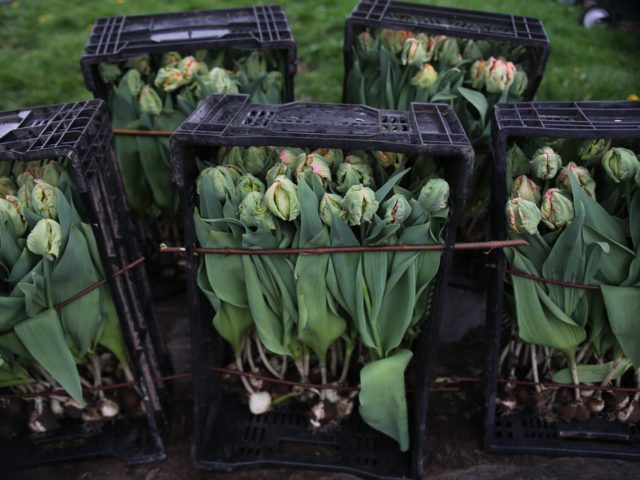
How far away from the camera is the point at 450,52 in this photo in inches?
92.4

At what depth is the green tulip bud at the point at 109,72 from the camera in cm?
225

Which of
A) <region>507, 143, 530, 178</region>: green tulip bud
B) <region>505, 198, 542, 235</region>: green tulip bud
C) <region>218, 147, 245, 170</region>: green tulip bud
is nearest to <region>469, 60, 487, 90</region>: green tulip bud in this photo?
<region>507, 143, 530, 178</region>: green tulip bud

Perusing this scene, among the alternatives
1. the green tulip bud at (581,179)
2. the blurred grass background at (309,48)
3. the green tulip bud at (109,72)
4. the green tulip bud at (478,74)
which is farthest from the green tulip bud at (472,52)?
the blurred grass background at (309,48)

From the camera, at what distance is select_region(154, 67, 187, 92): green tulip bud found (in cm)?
219

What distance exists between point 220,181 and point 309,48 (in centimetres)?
321

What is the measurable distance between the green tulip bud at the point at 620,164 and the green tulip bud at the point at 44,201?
150 centimetres

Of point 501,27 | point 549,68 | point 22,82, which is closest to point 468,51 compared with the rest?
point 501,27

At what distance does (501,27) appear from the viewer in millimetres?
2344

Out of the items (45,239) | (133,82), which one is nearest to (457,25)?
(133,82)

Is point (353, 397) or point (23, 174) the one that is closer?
point (23, 174)

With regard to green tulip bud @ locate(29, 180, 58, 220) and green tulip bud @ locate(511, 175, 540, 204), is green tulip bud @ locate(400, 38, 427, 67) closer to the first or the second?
green tulip bud @ locate(511, 175, 540, 204)

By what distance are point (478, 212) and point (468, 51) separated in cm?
67

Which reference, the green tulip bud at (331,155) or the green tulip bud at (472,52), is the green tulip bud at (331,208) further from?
the green tulip bud at (472,52)

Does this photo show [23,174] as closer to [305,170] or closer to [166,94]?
[166,94]
